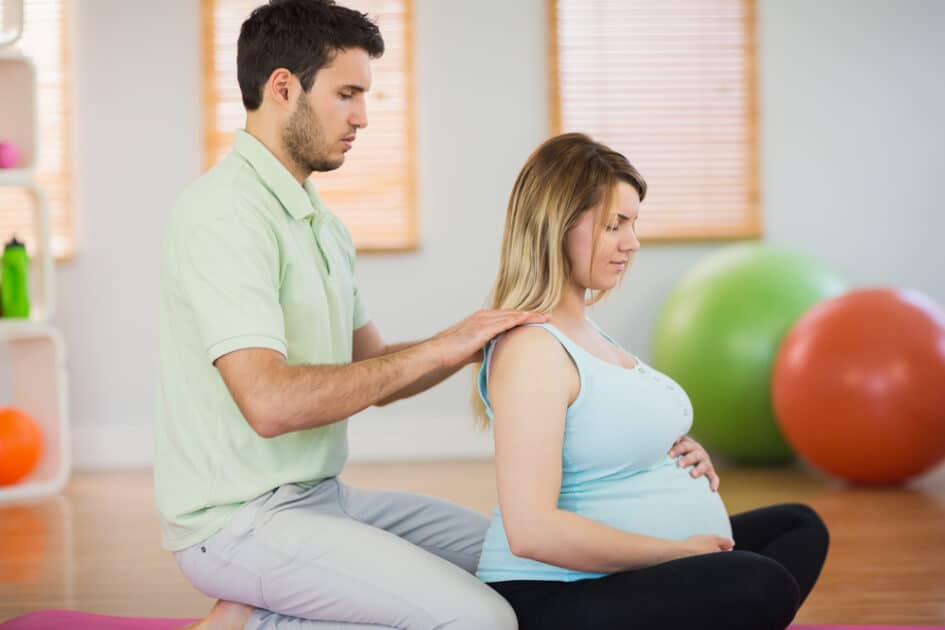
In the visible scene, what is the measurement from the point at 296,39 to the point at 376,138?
2852mm

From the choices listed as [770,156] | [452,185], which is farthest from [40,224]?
[770,156]

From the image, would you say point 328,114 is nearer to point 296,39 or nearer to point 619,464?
point 296,39

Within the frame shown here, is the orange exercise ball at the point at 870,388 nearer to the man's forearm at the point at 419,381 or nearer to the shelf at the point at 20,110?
the man's forearm at the point at 419,381

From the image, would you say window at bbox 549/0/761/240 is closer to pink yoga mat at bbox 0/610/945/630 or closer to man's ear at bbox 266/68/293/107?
pink yoga mat at bbox 0/610/945/630

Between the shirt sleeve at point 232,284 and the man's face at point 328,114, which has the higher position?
the man's face at point 328,114

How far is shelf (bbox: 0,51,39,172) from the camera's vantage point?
381cm

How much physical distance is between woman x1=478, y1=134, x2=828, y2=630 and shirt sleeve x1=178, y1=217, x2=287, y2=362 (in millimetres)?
311

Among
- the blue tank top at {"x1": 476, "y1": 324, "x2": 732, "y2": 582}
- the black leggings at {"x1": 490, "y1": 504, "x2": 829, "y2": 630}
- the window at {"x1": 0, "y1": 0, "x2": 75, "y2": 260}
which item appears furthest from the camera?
the window at {"x1": 0, "y1": 0, "x2": 75, "y2": 260}

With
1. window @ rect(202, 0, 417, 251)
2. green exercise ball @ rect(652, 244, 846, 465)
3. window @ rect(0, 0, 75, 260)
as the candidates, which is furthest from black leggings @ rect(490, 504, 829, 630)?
window @ rect(0, 0, 75, 260)

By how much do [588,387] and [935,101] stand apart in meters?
3.66

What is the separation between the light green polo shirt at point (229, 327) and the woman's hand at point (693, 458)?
0.52 meters

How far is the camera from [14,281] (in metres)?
3.74

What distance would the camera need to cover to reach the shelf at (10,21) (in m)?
3.47

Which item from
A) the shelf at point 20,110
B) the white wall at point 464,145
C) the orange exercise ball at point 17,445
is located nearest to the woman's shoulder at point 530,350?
the orange exercise ball at point 17,445
